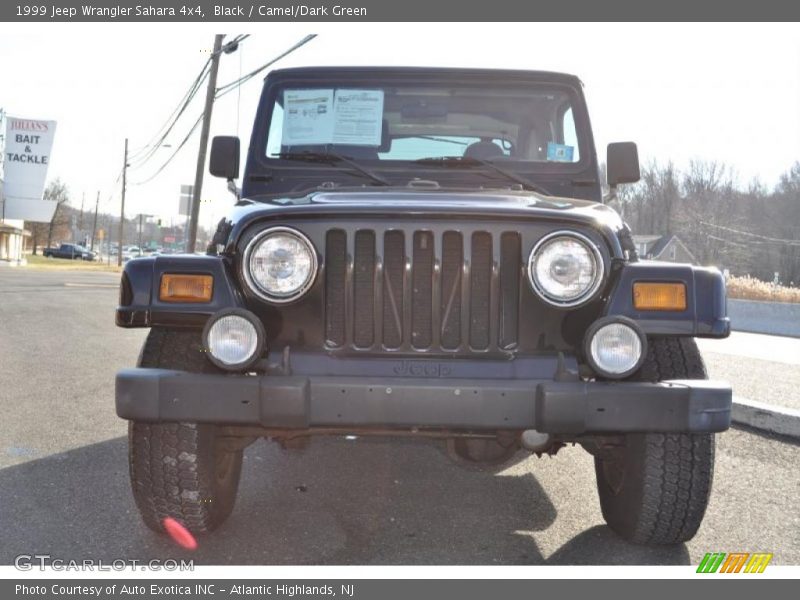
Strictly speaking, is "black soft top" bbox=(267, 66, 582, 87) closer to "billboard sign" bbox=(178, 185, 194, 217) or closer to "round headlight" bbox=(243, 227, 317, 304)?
"round headlight" bbox=(243, 227, 317, 304)

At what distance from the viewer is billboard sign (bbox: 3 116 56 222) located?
43438 mm

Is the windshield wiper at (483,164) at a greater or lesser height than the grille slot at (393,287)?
greater

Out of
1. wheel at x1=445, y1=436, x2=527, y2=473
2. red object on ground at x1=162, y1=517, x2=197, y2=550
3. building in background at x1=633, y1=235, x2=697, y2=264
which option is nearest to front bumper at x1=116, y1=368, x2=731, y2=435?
red object on ground at x1=162, y1=517, x2=197, y2=550

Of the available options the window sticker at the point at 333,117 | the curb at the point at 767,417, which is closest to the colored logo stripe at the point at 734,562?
the curb at the point at 767,417

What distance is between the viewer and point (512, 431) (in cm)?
273

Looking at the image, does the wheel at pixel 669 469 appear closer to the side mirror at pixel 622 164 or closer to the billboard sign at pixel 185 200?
the side mirror at pixel 622 164

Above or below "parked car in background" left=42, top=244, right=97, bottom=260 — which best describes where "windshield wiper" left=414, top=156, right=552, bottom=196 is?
above

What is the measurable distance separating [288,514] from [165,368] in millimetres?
1011

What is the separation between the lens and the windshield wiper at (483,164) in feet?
12.7

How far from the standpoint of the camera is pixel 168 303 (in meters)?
2.86

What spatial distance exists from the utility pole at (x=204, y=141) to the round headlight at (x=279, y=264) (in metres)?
16.1

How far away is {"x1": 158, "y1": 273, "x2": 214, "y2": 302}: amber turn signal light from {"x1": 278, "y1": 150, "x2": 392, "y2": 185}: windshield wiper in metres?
1.26

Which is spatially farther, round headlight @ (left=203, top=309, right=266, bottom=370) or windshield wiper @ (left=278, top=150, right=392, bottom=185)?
windshield wiper @ (left=278, top=150, right=392, bottom=185)

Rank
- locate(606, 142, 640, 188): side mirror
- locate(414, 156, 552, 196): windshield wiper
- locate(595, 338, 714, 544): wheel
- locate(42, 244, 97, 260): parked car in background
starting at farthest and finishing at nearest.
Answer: locate(42, 244, 97, 260): parked car in background → locate(606, 142, 640, 188): side mirror → locate(414, 156, 552, 196): windshield wiper → locate(595, 338, 714, 544): wheel
